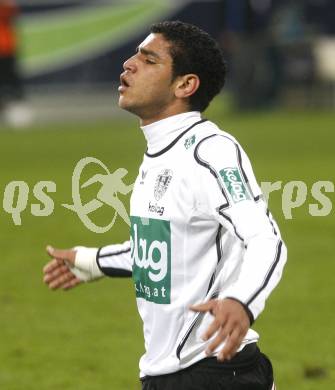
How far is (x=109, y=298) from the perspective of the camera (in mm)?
9477

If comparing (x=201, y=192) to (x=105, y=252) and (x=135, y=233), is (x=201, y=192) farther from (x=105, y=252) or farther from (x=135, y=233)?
(x=105, y=252)

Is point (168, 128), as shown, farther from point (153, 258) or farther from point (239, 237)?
point (239, 237)

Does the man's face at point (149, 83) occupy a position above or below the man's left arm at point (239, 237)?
above

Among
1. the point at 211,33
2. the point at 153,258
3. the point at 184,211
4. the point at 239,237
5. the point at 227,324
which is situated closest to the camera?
the point at 227,324

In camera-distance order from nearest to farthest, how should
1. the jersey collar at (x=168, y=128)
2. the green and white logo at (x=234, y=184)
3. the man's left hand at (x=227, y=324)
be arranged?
1. the man's left hand at (x=227, y=324)
2. the green and white logo at (x=234, y=184)
3. the jersey collar at (x=168, y=128)

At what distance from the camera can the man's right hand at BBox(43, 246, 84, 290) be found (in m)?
5.13

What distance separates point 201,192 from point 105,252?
0.91m

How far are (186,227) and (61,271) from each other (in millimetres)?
927

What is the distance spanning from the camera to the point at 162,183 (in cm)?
448

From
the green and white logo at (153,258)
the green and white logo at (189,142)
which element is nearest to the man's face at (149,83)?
the green and white logo at (189,142)

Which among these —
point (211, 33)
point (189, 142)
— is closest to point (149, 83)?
point (189, 142)

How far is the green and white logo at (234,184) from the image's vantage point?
412 cm

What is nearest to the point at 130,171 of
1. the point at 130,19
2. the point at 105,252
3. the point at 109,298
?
the point at 109,298

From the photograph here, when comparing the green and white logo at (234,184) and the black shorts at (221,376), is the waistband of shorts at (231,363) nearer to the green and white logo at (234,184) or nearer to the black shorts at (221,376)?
the black shorts at (221,376)
